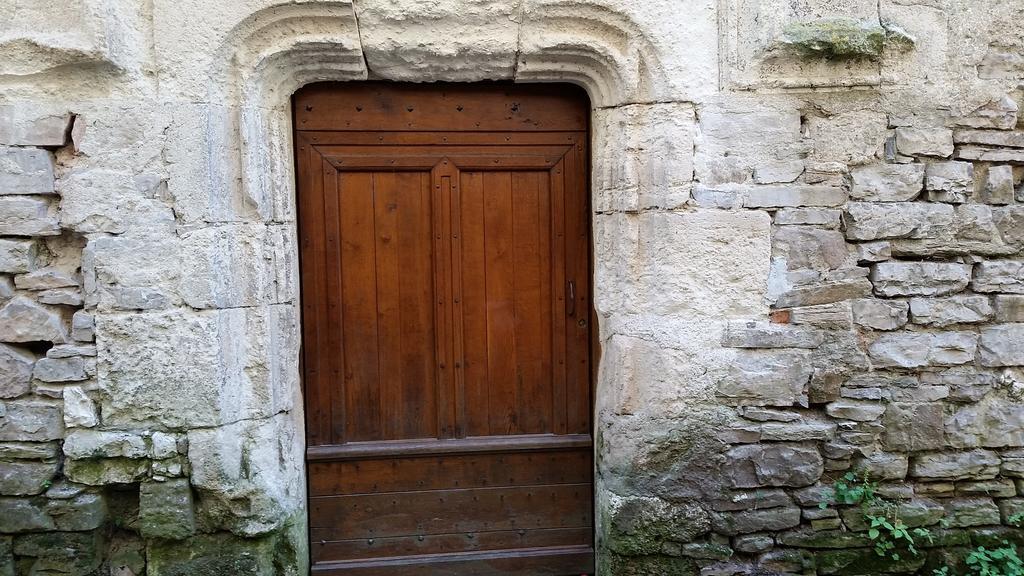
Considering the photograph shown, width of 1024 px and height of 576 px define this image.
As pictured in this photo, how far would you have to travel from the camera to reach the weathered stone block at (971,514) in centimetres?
266

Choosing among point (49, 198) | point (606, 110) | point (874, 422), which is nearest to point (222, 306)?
point (49, 198)

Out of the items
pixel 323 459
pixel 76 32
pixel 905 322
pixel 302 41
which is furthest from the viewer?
pixel 323 459

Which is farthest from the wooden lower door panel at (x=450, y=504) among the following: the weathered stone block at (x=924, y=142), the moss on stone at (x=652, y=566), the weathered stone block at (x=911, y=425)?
the weathered stone block at (x=924, y=142)

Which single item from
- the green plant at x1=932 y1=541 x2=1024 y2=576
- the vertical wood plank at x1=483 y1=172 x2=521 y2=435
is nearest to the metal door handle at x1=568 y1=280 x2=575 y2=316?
the vertical wood plank at x1=483 y1=172 x2=521 y2=435

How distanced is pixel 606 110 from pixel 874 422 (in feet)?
5.24

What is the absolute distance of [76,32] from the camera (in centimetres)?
228

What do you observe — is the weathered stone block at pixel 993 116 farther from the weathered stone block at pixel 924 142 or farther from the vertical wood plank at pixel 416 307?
the vertical wood plank at pixel 416 307

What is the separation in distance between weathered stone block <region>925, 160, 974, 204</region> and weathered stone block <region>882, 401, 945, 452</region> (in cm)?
78

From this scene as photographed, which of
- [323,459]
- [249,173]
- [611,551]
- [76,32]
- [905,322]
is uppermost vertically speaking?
[76,32]

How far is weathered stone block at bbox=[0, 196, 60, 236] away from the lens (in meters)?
2.34

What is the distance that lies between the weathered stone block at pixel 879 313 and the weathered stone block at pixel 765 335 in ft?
0.60

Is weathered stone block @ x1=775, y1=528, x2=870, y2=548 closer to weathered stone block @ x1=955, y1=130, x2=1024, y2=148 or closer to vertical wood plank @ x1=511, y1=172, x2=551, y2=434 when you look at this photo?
vertical wood plank @ x1=511, y1=172, x2=551, y2=434

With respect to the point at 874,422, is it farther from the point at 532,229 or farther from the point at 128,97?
the point at 128,97

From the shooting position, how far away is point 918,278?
2.60 metres
